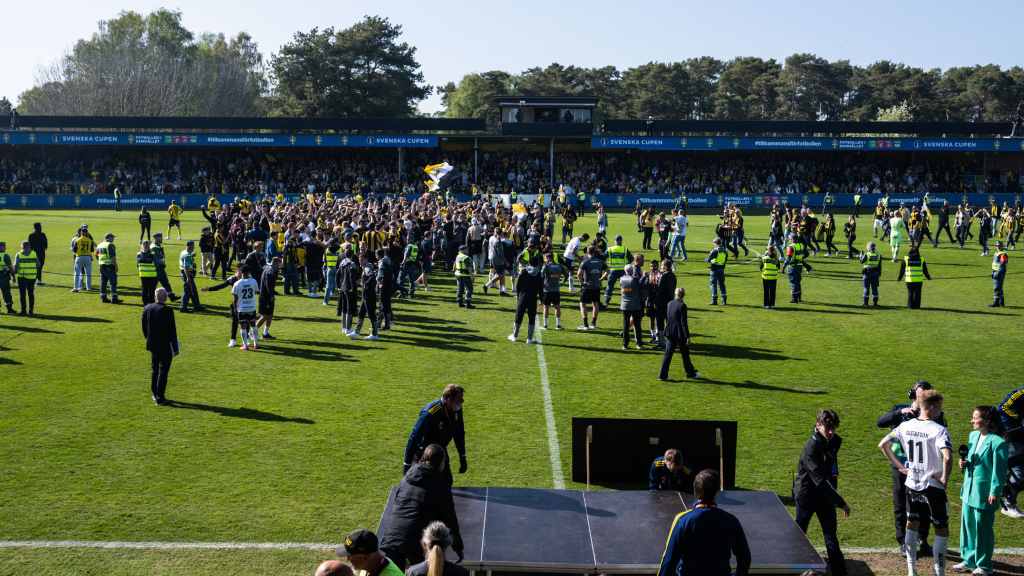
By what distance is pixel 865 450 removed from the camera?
31.7 ft

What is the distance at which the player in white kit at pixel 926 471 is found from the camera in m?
6.51

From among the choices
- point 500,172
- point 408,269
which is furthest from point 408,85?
point 408,269

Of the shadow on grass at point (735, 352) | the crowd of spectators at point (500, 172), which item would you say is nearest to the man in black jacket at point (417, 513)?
the shadow on grass at point (735, 352)

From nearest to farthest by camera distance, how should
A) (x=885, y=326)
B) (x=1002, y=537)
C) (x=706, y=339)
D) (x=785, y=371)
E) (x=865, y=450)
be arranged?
(x=1002, y=537)
(x=865, y=450)
(x=785, y=371)
(x=706, y=339)
(x=885, y=326)

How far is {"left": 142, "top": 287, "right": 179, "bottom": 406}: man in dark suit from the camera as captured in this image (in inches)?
424

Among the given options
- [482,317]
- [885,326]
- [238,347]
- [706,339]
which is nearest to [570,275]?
[482,317]

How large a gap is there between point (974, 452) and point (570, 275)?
15.0m

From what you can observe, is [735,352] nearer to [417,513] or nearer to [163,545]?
[417,513]

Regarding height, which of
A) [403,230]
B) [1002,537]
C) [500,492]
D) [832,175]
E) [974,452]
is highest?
[832,175]

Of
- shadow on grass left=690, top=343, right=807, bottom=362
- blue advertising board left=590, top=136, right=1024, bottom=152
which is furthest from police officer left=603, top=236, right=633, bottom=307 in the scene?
blue advertising board left=590, top=136, right=1024, bottom=152

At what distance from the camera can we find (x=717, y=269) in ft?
63.4

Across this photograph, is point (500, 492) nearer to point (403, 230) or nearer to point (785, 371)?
point (785, 371)

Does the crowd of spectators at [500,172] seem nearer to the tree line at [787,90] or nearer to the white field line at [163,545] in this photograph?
the tree line at [787,90]

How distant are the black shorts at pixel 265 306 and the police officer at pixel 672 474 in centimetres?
979
